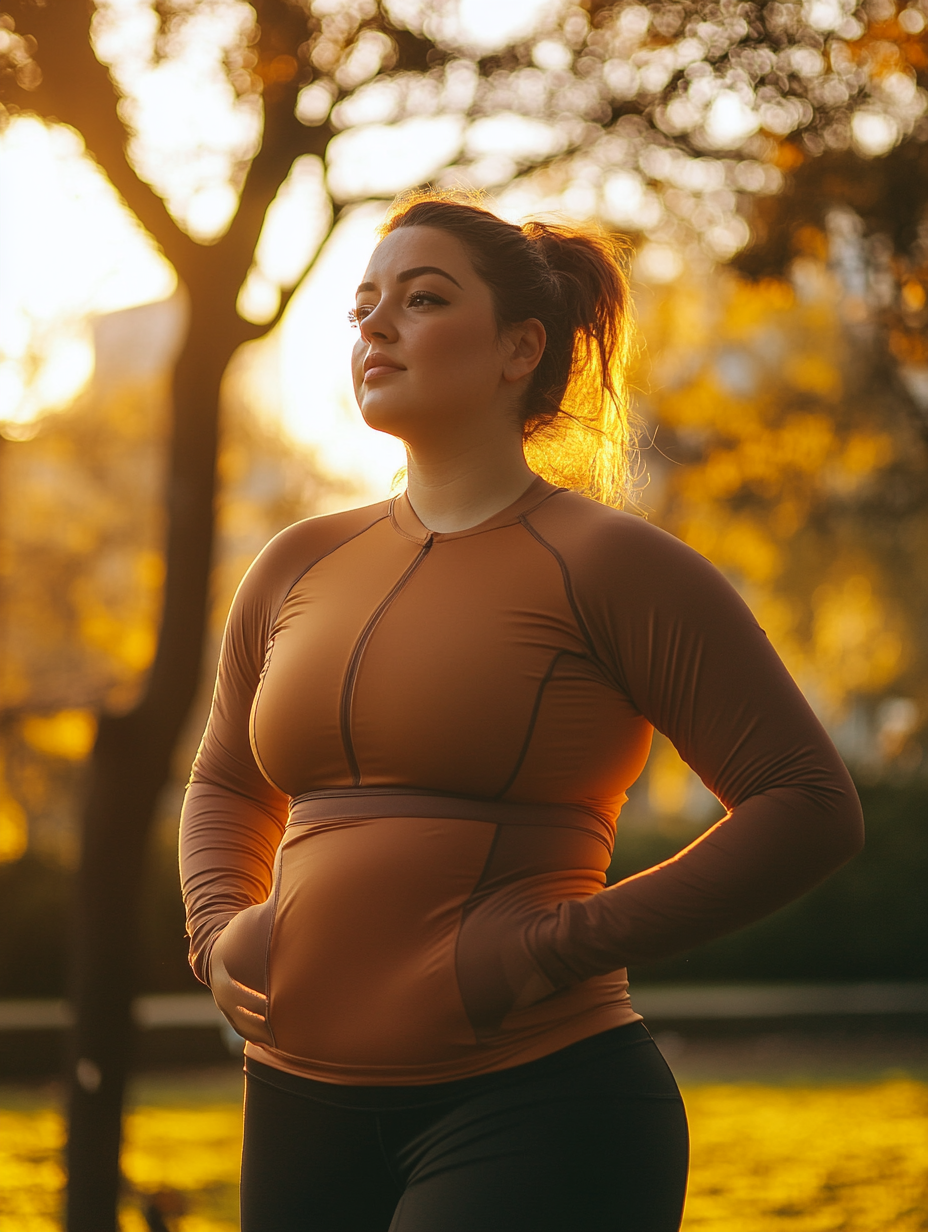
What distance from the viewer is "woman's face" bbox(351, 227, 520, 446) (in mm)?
1961

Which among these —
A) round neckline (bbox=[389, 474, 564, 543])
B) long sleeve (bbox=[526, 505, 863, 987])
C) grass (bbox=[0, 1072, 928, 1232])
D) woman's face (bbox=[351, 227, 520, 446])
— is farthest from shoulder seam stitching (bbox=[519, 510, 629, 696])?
grass (bbox=[0, 1072, 928, 1232])

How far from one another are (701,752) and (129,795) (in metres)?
3.24

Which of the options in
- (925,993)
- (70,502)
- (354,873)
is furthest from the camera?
(70,502)

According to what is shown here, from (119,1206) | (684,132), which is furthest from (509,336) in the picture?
(119,1206)

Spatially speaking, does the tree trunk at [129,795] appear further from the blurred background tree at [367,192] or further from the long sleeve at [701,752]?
the long sleeve at [701,752]

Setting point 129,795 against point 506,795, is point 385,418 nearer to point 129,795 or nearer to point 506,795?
point 506,795

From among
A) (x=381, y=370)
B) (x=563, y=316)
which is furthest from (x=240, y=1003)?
(x=563, y=316)

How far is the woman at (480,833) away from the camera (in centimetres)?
167

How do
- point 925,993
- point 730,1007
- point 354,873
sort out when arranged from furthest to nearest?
point 925,993 → point 730,1007 → point 354,873

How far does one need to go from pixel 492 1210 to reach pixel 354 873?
45 centimetres

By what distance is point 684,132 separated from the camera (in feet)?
16.1

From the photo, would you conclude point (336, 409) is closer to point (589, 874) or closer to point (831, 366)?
point (831, 366)

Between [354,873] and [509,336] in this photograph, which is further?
[509,336]

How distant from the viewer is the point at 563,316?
84.9 inches
